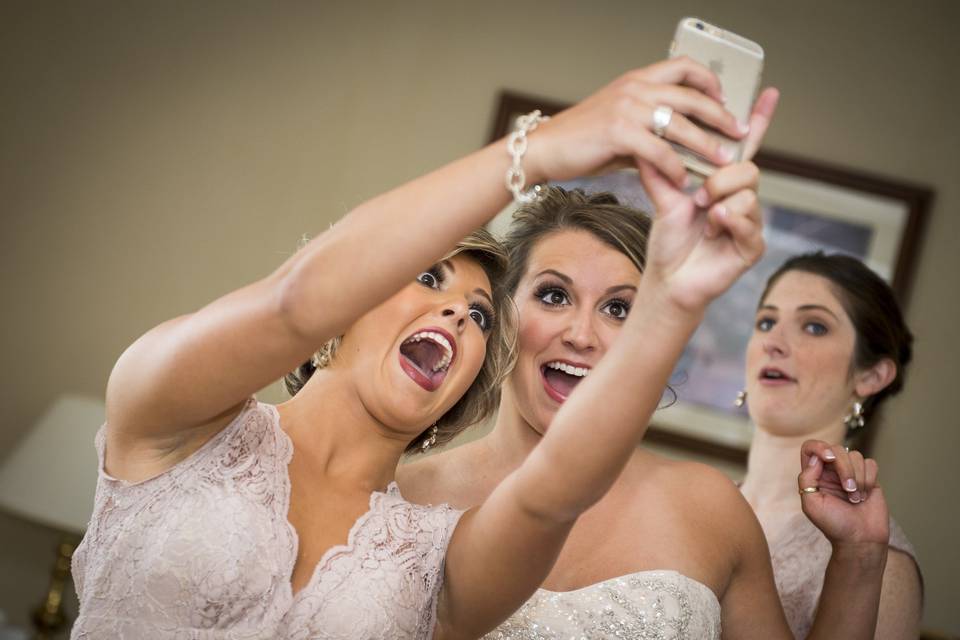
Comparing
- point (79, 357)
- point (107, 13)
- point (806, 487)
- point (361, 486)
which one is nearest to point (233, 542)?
point (361, 486)

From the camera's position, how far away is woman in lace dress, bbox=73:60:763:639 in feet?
3.72

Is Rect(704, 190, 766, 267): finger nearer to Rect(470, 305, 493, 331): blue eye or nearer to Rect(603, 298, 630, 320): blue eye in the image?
Rect(470, 305, 493, 331): blue eye

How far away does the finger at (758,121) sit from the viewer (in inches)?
42.9

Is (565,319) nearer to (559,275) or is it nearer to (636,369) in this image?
(559,275)

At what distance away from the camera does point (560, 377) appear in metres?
1.97

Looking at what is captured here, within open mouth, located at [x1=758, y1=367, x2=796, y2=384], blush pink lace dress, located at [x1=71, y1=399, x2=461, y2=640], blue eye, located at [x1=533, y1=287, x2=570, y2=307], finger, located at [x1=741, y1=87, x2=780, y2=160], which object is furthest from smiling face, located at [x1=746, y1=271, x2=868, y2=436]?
finger, located at [x1=741, y1=87, x2=780, y2=160]

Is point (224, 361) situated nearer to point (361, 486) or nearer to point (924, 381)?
point (361, 486)

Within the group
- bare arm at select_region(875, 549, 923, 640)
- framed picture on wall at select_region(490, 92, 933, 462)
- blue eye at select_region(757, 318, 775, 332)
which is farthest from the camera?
framed picture on wall at select_region(490, 92, 933, 462)

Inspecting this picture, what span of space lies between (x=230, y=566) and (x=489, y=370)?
64cm

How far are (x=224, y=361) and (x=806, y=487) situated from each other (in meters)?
1.04

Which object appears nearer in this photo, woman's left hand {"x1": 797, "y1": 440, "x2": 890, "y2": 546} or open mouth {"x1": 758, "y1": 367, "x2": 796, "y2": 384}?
woman's left hand {"x1": 797, "y1": 440, "x2": 890, "y2": 546}

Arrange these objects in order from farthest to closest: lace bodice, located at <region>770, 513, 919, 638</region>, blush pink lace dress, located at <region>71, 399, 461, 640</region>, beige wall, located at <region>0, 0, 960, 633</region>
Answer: beige wall, located at <region>0, 0, 960, 633</region>
lace bodice, located at <region>770, 513, 919, 638</region>
blush pink lace dress, located at <region>71, 399, 461, 640</region>

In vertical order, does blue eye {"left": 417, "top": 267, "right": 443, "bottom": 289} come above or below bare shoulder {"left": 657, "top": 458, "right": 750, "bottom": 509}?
above

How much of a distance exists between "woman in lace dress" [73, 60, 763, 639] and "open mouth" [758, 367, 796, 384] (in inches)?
39.4
